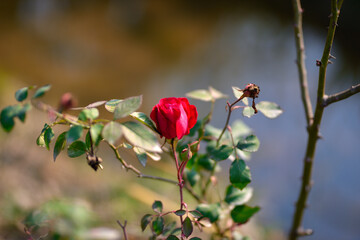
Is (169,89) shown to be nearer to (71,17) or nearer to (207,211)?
(71,17)

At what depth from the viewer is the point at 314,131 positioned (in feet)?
2.29

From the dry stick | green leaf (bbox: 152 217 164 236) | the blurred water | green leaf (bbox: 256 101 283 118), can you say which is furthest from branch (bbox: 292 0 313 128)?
the blurred water

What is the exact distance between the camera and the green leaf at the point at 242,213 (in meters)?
0.69

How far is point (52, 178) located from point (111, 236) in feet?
2.76

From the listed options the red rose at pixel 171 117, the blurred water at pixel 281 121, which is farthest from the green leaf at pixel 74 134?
the blurred water at pixel 281 121

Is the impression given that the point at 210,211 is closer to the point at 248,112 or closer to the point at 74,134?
the point at 248,112

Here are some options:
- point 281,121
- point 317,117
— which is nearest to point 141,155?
point 317,117

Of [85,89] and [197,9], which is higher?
[197,9]

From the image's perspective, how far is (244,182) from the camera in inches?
23.0

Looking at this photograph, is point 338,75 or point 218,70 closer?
point 338,75

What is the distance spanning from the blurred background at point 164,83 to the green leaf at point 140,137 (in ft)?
1.43

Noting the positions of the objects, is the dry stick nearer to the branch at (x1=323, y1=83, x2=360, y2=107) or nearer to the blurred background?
the branch at (x1=323, y1=83, x2=360, y2=107)

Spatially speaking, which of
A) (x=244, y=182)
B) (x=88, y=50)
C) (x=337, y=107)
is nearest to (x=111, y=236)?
(x=244, y=182)

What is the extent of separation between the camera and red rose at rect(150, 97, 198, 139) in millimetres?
531
